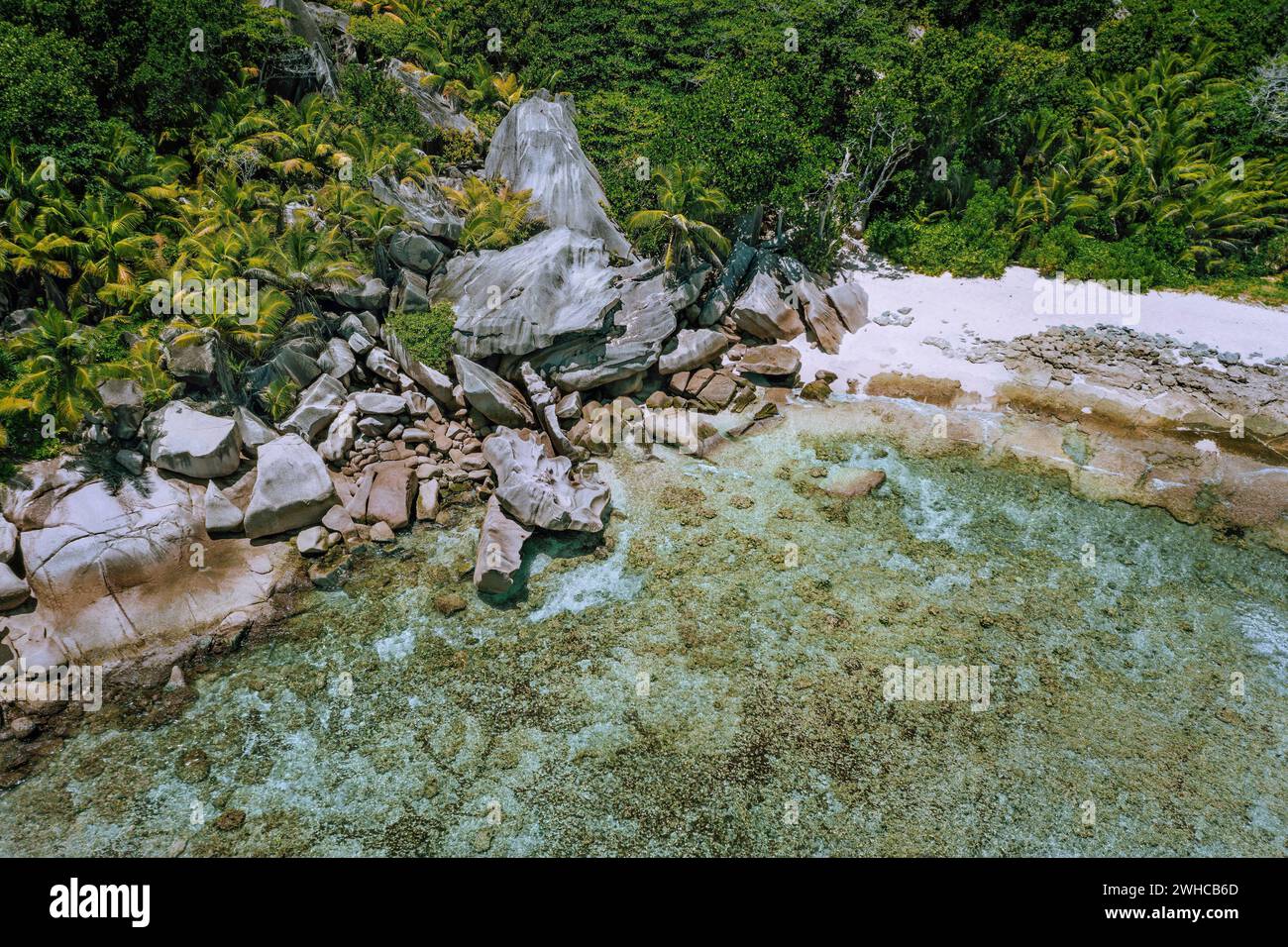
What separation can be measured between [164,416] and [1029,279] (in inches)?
1158

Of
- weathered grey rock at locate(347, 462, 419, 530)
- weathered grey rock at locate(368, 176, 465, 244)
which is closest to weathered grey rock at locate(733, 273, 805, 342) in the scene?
weathered grey rock at locate(368, 176, 465, 244)

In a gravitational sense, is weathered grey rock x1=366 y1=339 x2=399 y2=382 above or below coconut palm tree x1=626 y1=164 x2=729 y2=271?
below

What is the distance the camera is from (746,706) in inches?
599

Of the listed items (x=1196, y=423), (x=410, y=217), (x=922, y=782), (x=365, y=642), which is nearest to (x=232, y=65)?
(x=410, y=217)

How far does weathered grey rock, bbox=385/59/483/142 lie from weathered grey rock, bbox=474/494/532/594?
19.3 meters

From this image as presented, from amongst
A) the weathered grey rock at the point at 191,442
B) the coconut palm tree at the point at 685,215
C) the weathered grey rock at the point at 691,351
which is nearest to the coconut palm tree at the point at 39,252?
the weathered grey rock at the point at 191,442

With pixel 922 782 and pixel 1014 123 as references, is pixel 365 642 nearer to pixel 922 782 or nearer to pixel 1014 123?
pixel 922 782

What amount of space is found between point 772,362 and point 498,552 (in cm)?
1166

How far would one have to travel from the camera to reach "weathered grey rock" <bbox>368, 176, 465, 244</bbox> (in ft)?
76.5

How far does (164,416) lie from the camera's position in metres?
18.2

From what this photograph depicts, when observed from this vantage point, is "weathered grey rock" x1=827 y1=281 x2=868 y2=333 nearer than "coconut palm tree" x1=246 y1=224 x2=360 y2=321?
No

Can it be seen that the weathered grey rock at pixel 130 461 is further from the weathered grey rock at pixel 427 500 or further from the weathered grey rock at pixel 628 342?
the weathered grey rock at pixel 628 342

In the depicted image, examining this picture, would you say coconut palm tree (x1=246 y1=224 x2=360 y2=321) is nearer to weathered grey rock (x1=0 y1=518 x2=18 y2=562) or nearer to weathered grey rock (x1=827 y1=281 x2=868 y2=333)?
weathered grey rock (x1=0 y1=518 x2=18 y2=562)

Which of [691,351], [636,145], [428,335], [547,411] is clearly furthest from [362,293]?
[636,145]
